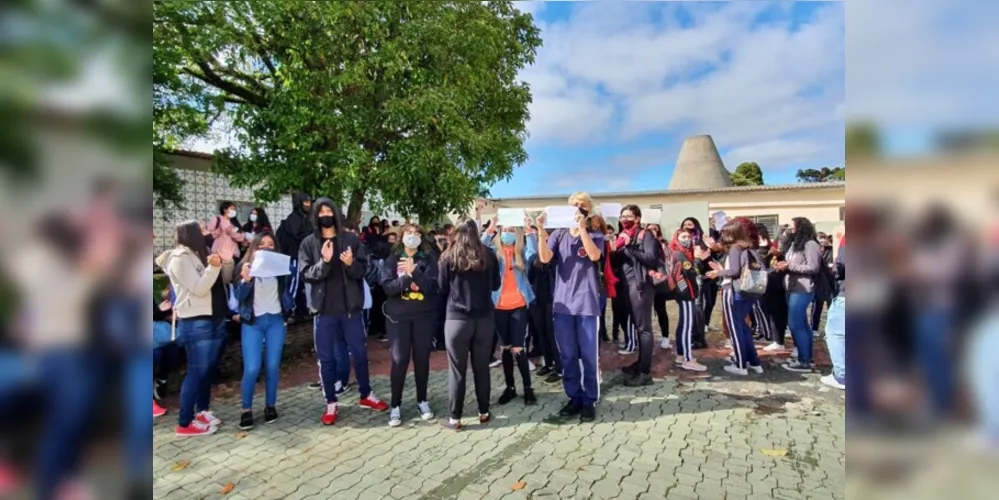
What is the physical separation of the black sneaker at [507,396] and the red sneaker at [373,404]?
3.54 ft

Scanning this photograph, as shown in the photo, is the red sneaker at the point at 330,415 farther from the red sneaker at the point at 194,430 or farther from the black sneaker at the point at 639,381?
the black sneaker at the point at 639,381

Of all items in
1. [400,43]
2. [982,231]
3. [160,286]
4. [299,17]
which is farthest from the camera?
[400,43]

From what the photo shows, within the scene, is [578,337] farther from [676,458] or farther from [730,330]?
[730,330]

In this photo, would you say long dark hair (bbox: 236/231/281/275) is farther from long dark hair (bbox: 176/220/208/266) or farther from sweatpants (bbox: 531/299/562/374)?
sweatpants (bbox: 531/299/562/374)

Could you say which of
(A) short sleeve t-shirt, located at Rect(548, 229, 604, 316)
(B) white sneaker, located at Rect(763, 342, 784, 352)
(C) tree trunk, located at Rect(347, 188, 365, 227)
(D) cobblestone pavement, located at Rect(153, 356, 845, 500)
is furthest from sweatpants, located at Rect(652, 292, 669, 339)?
(C) tree trunk, located at Rect(347, 188, 365, 227)

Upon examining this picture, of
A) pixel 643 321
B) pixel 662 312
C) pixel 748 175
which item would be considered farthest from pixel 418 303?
pixel 748 175

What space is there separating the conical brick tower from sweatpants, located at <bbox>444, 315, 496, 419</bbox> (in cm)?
2860

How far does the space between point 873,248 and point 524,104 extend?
30.2 feet

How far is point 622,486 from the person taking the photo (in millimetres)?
2992

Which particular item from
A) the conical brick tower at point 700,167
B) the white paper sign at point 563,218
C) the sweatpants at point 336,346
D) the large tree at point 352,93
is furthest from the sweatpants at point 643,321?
the conical brick tower at point 700,167

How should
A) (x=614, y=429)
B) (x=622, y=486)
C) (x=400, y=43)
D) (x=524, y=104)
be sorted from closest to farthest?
1. (x=622, y=486)
2. (x=614, y=429)
3. (x=400, y=43)
4. (x=524, y=104)

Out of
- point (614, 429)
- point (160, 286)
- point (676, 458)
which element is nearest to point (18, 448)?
point (676, 458)

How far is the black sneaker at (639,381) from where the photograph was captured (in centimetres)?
507

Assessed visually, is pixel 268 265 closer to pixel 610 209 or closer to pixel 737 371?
pixel 610 209
